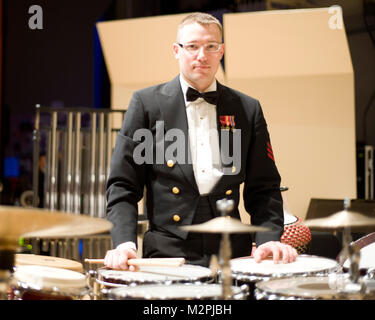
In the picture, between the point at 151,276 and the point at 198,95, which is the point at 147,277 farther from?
the point at 198,95

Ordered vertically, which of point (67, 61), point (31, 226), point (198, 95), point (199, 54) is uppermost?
point (67, 61)

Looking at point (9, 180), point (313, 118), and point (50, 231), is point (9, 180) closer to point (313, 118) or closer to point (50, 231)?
point (313, 118)

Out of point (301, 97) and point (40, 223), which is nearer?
point (40, 223)

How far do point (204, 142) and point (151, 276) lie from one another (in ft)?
2.15

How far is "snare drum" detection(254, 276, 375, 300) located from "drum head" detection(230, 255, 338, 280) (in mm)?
46

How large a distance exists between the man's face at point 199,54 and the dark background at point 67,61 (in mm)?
3045

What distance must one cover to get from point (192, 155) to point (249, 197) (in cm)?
32

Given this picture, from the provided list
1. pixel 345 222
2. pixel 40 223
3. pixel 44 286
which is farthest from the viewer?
pixel 44 286

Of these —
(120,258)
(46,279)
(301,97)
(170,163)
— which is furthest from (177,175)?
(301,97)

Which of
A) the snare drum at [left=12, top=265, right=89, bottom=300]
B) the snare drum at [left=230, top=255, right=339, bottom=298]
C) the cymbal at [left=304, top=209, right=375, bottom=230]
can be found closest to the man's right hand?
the snare drum at [left=12, top=265, right=89, bottom=300]

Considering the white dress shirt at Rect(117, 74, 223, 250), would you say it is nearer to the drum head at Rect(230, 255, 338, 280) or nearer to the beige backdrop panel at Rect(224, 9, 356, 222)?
the drum head at Rect(230, 255, 338, 280)

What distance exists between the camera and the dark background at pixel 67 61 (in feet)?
16.7

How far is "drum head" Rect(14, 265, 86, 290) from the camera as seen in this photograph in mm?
1606

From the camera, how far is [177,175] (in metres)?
2.11
